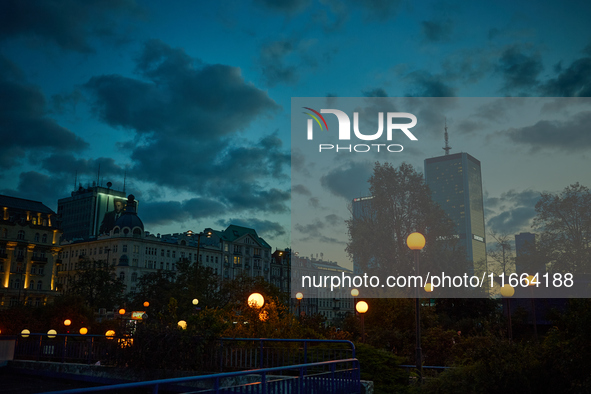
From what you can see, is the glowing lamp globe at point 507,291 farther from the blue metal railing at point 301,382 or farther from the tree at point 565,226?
the tree at point 565,226

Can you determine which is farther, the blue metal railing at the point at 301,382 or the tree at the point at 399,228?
the tree at the point at 399,228

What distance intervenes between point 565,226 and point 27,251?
92771mm

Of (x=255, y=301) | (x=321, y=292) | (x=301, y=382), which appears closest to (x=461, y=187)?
(x=321, y=292)

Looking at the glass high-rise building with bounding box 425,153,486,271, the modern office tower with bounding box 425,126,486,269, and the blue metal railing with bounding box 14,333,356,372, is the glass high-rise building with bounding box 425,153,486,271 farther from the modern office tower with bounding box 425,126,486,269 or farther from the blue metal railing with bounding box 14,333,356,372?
the blue metal railing with bounding box 14,333,356,372

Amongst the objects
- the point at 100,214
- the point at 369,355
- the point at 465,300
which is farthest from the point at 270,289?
the point at 100,214

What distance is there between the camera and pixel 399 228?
46906 millimetres

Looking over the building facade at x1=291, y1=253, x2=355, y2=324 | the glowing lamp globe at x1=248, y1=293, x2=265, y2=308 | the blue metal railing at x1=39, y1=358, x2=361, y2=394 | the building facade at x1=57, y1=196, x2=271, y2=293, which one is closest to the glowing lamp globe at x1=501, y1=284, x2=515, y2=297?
the glowing lamp globe at x1=248, y1=293, x2=265, y2=308

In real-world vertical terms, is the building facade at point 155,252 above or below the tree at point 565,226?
above

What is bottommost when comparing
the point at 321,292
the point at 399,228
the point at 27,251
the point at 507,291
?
the point at 507,291

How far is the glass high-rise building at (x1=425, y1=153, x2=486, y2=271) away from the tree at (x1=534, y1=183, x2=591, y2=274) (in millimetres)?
58631

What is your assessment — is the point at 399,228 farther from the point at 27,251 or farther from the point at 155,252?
the point at 155,252

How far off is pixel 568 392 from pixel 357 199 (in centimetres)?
4113

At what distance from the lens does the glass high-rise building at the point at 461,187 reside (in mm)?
108500

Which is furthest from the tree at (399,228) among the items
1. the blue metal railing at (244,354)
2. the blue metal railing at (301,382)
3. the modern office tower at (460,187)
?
the modern office tower at (460,187)
